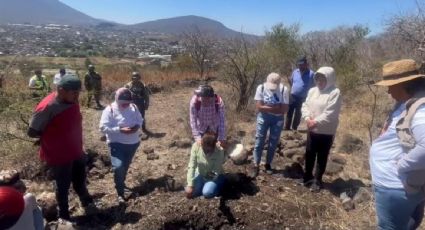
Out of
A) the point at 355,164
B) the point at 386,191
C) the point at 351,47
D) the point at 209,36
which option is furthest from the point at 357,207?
the point at 209,36

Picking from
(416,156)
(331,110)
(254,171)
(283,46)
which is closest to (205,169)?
(254,171)

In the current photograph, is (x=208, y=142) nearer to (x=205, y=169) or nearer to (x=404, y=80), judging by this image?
(x=205, y=169)

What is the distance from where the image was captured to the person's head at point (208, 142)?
15.6ft

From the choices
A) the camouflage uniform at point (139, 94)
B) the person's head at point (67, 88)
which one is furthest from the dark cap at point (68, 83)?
the camouflage uniform at point (139, 94)

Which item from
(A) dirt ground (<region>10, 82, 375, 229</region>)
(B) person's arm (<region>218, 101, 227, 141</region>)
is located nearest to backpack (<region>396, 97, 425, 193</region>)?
(A) dirt ground (<region>10, 82, 375, 229</region>)

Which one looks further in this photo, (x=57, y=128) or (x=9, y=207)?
(x=57, y=128)

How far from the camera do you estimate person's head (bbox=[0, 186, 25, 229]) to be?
248 centimetres

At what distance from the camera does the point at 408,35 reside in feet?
42.1

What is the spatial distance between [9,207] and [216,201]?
2.55 meters

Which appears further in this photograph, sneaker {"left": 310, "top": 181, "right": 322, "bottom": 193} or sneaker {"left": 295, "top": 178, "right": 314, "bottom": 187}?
sneaker {"left": 295, "top": 178, "right": 314, "bottom": 187}

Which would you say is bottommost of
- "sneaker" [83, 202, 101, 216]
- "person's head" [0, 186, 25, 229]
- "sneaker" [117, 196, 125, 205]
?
"sneaker" [83, 202, 101, 216]

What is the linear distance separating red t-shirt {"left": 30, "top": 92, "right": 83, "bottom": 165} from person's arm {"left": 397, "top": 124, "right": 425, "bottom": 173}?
3074mm

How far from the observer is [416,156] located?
98.6 inches

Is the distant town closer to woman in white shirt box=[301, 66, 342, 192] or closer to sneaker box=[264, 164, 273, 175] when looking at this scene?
sneaker box=[264, 164, 273, 175]
